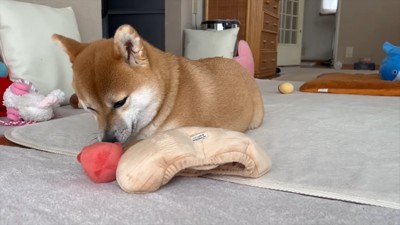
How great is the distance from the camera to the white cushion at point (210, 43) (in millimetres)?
3209

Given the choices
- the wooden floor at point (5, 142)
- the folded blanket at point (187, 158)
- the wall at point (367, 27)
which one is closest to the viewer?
the folded blanket at point (187, 158)

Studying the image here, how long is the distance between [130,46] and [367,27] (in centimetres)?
592

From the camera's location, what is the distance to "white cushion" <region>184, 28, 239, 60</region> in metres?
3.21

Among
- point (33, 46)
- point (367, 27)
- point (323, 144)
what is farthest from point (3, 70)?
point (367, 27)

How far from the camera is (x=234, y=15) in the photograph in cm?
385

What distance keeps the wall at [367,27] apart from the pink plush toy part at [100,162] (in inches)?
234

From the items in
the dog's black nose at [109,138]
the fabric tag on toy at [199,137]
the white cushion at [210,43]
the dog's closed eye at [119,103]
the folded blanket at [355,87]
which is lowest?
the folded blanket at [355,87]

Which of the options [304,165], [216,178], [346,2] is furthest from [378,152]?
[346,2]

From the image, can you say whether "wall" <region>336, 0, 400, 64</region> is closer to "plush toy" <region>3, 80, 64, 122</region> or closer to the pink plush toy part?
"plush toy" <region>3, 80, 64, 122</region>

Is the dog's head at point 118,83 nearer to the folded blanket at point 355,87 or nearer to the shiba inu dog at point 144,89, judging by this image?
the shiba inu dog at point 144,89

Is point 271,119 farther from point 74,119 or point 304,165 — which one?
point 74,119

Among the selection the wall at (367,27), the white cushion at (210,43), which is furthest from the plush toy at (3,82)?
the wall at (367,27)

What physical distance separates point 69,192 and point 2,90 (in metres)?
1.07

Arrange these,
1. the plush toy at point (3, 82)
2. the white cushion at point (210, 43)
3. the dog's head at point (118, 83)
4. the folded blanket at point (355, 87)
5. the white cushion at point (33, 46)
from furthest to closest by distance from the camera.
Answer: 1. the white cushion at point (210, 43)
2. the folded blanket at point (355, 87)
3. the white cushion at point (33, 46)
4. the plush toy at point (3, 82)
5. the dog's head at point (118, 83)
